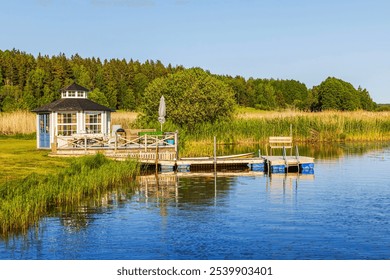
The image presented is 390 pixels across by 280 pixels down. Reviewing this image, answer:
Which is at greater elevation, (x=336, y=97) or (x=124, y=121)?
(x=336, y=97)

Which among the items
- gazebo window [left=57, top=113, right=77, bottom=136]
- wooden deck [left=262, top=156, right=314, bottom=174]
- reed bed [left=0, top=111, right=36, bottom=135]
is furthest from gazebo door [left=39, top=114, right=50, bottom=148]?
wooden deck [left=262, top=156, right=314, bottom=174]

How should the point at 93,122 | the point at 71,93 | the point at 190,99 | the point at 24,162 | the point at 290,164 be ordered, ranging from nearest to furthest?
the point at 24,162 → the point at 290,164 → the point at 93,122 → the point at 71,93 → the point at 190,99

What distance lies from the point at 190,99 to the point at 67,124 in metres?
16.9

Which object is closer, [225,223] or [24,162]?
[225,223]

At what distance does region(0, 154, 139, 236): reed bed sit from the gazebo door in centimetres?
869

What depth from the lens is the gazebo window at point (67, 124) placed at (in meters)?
37.0

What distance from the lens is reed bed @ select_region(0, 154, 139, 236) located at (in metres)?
17.5

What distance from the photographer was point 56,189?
21469 millimetres

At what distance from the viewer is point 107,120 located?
38.5 metres

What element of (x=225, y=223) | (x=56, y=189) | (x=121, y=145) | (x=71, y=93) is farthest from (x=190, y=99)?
(x=225, y=223)

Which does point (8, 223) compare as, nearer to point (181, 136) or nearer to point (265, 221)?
point (265, 221)

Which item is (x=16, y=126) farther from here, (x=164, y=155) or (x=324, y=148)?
(x=324, y=148)
